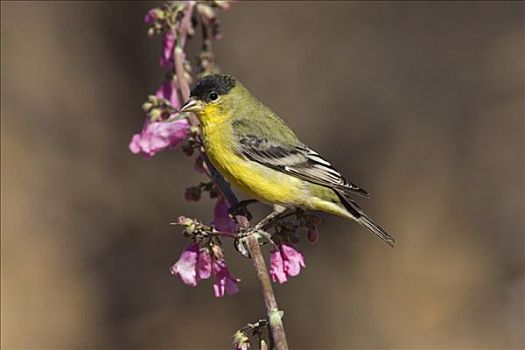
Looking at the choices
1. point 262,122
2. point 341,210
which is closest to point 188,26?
point 262,122

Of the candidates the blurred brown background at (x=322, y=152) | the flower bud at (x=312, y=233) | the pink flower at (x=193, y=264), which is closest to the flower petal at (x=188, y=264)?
the pink flower at (x=193, y=264)

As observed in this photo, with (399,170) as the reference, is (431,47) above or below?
above

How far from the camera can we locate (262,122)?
5035mm

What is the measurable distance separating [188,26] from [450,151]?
268 inches

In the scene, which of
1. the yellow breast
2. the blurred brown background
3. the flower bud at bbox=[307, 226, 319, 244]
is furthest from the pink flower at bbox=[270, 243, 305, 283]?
the blurred brown background

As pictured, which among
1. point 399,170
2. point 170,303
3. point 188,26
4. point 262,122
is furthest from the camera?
point 399,170

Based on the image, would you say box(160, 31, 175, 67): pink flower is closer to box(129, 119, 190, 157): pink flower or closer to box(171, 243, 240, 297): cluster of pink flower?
box(129, 119, 190, 157): pink flower

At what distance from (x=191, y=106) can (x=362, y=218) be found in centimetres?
111

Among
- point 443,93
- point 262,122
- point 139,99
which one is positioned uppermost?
point 139,99

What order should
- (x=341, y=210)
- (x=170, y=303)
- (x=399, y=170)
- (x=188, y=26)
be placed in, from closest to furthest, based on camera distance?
(x=188, y=26) → (x=341, y=210) → (x=170, y=303) → (x=399, y=170)

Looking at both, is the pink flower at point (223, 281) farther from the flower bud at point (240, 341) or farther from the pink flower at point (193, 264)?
the flower bud at point (240, 341)

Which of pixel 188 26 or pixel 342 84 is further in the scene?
pixel 342 84

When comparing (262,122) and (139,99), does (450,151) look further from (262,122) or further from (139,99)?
(262,122)

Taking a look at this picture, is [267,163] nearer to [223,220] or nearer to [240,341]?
[223,220]
